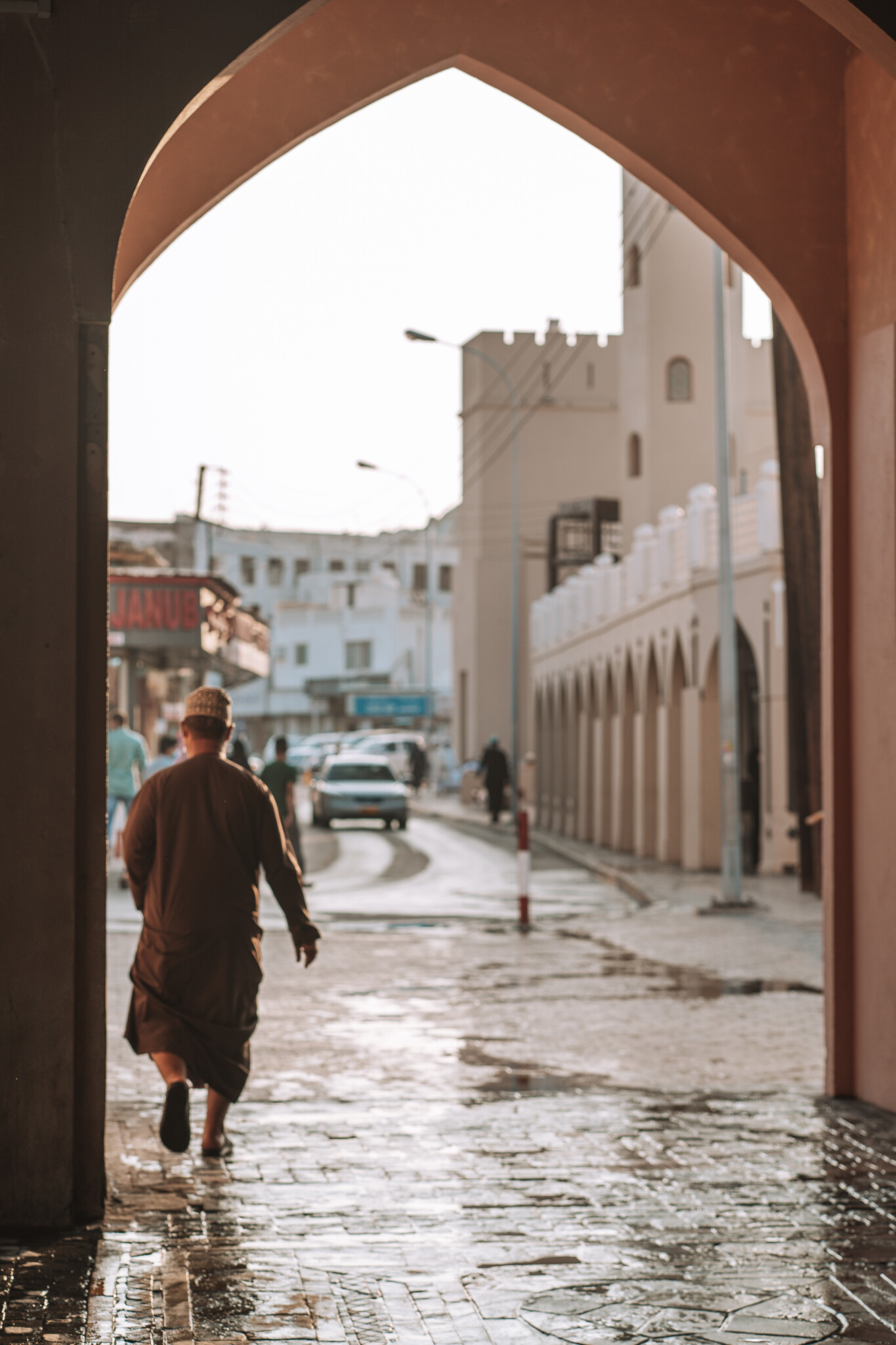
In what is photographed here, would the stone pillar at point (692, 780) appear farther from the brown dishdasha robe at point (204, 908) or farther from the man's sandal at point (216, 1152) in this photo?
the man's sandal at point (216, 1152)

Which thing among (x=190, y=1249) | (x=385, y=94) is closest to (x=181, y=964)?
(x=190, y=1249)

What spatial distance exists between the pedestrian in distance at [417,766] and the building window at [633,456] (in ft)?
73.7

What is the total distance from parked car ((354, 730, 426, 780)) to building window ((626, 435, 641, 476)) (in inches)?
937

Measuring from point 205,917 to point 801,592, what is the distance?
1423 cm

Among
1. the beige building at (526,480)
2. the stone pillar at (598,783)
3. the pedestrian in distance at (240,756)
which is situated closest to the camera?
the pedestrian in distance at (240,756)

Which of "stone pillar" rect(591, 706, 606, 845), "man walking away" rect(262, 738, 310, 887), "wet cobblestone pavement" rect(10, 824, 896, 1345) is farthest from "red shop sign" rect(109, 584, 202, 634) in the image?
"wet cobblestone pavement" rect(10, 824, 896, 1345)

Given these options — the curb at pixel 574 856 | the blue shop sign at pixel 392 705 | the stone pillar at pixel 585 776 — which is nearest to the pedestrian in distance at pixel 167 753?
the curb at pixel 574 856

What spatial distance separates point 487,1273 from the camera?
4945 mm

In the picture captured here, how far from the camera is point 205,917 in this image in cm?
645

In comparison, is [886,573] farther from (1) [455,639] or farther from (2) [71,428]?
(1) [455,639]

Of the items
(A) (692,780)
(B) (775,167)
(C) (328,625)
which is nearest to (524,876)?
(A) (692,780)

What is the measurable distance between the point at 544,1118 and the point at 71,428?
3490 millimetres

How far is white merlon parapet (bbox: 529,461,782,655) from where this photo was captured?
22.0 meters

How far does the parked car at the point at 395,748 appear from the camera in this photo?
6072 cm
